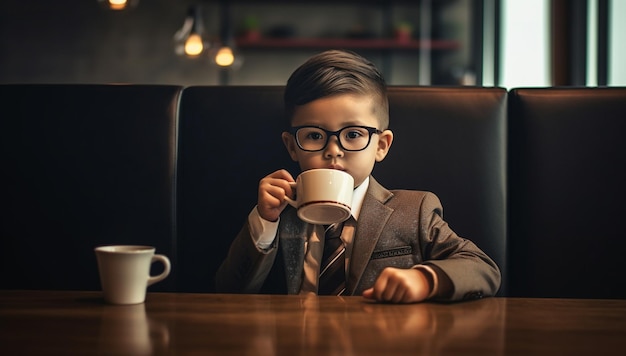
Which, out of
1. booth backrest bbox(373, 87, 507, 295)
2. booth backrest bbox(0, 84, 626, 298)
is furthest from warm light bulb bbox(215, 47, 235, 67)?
booth backrest bbox(373, 87, 507, 295)

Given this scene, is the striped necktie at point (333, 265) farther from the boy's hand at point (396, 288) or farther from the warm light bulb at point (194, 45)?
the warm light bulb at point (194, 45)

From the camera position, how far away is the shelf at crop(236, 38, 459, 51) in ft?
16.4

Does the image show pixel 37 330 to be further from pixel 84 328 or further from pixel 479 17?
pixel 479 17

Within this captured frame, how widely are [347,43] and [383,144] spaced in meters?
3.70

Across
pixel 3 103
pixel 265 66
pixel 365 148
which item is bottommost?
pixel 365 148

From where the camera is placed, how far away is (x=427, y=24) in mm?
→ 5215

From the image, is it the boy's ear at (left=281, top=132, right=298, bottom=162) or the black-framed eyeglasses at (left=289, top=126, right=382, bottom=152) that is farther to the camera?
the boy's ear at (left=281, top=132, right=298, bottom=162)

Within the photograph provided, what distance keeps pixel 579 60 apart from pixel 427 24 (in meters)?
2.54

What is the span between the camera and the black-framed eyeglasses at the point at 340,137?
1.29 metres

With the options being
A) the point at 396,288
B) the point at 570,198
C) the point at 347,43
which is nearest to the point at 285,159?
the point at 396,288

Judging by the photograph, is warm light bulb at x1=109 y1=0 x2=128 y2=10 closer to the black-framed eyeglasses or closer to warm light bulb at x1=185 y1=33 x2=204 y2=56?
warm light bulb at x1=185 y1=33 x2=204 y2=56

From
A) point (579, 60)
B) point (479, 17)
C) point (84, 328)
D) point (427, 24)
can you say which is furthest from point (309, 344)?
point (427, 24)

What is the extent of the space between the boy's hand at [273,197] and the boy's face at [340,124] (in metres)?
0.08

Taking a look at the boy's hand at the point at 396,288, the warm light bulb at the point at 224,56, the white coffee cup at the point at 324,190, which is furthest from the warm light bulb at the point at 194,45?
the boy's hand at the point at 396,288
